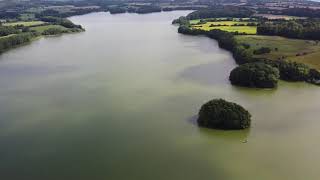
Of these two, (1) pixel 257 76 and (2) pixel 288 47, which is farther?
(2) pixel 288 47

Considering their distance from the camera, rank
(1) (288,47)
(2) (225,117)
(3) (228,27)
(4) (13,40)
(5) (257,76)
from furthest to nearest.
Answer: (3) (228,27), (4) (13,40), (1) (288,47), (5) (257,76), (2) (225,117)

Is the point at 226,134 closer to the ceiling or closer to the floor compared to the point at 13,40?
closer to the floor

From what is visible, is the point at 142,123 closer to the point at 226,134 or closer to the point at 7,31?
the point at 226,134

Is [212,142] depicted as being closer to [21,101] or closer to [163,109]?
[163,109]

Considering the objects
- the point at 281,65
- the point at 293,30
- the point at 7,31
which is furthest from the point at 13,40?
the point at 281,65

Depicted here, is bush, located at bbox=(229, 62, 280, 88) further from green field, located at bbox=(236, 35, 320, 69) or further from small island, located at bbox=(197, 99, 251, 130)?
small island, located at bbox=(197, 99, 251, 130)

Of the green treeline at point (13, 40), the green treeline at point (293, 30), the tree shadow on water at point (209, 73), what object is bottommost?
the tree shadow on water at point (209, 73)

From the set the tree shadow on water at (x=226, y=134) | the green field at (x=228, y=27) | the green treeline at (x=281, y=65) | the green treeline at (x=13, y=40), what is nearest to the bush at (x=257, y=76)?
the green treeline at (x=281, y=65)

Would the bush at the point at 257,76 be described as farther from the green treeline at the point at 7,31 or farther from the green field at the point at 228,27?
the green treeline at the point at 7,31
